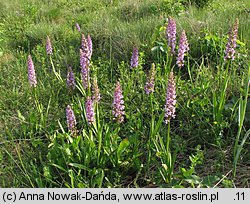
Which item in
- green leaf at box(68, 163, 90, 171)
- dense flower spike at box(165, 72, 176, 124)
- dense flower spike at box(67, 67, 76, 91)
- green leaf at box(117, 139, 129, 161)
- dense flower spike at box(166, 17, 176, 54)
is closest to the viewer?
dense flower spike at box(165, 72, 176, 124)

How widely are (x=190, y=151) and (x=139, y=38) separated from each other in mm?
2190

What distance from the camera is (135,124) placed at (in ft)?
10.1

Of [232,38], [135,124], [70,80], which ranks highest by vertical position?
[232,38]

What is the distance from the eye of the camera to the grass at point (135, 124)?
2.57 metres

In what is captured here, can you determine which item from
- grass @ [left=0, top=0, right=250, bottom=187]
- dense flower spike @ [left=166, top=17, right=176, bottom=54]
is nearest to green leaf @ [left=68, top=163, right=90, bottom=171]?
grass @ [left=0, top=0, right=250, bottom=187]

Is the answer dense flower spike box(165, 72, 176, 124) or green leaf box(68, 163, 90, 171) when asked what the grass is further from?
dense flower spike box(165, 72, 176, 124)

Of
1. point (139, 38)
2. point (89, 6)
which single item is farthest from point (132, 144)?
point (89, 6)

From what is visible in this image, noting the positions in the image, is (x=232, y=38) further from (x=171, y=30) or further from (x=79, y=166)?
(x=79, y=166)

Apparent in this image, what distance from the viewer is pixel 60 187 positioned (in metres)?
2.55

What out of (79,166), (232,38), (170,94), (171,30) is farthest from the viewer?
(171,30)

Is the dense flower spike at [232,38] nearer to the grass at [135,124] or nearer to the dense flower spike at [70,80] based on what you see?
the grass at [135,124]

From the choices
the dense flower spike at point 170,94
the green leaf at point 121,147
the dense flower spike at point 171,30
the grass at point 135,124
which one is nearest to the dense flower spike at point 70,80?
the grass at point 135,124

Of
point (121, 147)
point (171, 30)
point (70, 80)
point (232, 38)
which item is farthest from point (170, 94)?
point (70, 80)

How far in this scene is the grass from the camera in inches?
101
